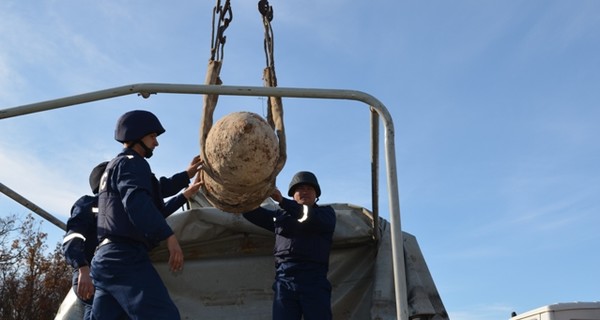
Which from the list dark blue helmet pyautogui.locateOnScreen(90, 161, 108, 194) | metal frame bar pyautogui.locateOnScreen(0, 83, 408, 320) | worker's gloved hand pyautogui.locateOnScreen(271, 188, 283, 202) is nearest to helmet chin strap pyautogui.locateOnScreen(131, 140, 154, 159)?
metal frame bar pyautogui.locateOnScreen(0, 83, 408, 320)

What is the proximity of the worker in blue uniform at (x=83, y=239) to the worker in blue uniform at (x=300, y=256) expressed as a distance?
45.8 inches

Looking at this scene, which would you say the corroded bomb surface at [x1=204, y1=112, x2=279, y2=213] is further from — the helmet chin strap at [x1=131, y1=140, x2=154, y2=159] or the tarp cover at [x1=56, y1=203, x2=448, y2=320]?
the tarp cover at [x1=56, y1=203, x2=448, y2=320]

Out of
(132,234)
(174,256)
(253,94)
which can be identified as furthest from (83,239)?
(253,94)

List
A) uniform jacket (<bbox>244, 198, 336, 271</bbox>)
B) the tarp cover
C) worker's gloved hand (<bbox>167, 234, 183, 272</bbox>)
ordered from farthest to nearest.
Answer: the tarp cover → uniform jacket (<bbox>244, 198, 336, 271</bbox>) → worker's gloved hand (<bbox>167, 234, 183, 272</bbox>)

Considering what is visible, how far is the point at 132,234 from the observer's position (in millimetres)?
3850

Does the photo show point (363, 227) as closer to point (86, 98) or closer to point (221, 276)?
point (221, 276)

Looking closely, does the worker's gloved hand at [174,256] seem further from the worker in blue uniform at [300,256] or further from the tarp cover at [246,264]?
the tarp cover at [246,264]

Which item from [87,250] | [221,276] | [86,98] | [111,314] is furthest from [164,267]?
[86,98]

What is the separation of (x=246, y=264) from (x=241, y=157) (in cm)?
166

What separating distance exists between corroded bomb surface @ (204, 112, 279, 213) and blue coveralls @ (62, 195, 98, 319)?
0.84 m

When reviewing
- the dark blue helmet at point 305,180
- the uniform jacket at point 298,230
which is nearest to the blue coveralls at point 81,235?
the uniform jacket at point 298,230

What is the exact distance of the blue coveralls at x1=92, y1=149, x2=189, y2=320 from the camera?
11.9 ft

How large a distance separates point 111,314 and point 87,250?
0.95 m

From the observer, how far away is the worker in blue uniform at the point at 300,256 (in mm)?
4926
